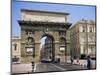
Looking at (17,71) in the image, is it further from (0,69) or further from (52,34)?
(52,34)

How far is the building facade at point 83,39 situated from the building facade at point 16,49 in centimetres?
79

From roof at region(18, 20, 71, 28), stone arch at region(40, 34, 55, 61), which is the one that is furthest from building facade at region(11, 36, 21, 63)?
stone arch at region(40, 34, 55, 61)

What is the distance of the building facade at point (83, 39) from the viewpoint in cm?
308

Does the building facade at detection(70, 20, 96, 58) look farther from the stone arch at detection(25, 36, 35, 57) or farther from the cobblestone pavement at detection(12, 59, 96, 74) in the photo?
the stone arch at detection(25, 36, 35, 57)

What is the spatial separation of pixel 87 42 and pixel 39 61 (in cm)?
80

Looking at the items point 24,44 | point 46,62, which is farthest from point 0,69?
point 46,62

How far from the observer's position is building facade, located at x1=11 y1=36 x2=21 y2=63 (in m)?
2.73

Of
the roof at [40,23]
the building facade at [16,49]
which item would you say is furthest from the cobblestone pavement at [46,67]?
the roof at [40,23]

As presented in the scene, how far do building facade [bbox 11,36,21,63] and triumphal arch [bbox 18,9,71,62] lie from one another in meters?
0.05

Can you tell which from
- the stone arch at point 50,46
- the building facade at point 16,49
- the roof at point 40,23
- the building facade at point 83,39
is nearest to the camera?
the building facade at point 16,49

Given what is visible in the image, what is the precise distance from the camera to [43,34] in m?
2.94

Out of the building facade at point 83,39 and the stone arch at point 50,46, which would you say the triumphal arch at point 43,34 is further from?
the building facade at point 83,39

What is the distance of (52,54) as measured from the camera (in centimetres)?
298

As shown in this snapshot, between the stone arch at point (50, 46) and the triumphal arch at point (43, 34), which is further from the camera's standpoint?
the stone arch at point (50, 46)
